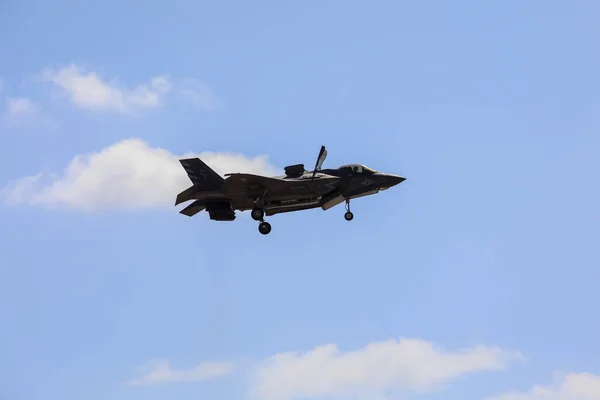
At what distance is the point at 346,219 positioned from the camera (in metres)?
90.1

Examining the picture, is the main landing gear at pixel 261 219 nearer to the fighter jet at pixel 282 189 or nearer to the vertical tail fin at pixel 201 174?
the fighter jet at pixel 282 189

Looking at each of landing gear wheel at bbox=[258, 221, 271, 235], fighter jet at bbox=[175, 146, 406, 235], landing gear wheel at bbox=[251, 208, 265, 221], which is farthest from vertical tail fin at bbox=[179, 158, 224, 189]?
landing gear wheel at bbox=[258, 221, 271, 235]

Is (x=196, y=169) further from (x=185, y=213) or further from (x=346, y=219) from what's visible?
(x=346, y=219)

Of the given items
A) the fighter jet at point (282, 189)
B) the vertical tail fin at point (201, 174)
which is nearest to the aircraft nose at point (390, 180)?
the fighter jet at point (282, 189)

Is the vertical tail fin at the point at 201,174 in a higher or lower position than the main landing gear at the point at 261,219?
higher

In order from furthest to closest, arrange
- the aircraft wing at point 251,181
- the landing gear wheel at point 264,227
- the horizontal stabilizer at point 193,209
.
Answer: the horizontal stabilizer at point 193,209 → the landing gear wheel at point 264,227 → the aircraft wing at point 251,181

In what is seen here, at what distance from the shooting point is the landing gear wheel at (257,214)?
9050cm

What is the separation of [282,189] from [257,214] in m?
2.46

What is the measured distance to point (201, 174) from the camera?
295 ft

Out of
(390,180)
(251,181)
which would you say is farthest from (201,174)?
(390,180)

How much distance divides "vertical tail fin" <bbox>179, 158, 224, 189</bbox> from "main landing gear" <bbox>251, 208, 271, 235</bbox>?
294 centimetres

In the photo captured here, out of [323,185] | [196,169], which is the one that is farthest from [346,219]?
[196,169]

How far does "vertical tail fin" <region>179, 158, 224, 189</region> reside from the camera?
8981cm

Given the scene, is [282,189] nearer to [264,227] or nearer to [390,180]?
[264,227]
